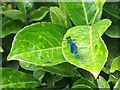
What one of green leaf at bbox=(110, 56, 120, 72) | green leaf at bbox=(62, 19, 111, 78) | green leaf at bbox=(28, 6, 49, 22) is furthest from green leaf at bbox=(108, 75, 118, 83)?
green leaf at bbox=(28, 6, 49, 22)

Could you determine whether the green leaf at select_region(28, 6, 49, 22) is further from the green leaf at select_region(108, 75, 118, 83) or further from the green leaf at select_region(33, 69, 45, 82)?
the green leaf at select_region(108, 75, 118, 83)

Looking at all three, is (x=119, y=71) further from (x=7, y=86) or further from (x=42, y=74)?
(x=7, y=86)

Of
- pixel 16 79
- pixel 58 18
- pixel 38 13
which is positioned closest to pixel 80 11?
pixel 58 18

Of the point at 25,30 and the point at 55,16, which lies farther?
the point at 55,16

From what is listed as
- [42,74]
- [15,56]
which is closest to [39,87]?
[42,74]

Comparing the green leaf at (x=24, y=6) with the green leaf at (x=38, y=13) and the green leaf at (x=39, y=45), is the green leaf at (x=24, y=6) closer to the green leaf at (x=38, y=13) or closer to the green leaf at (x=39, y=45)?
the green leaf at (x=38, y=13)

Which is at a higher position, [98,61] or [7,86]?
[98,61]
